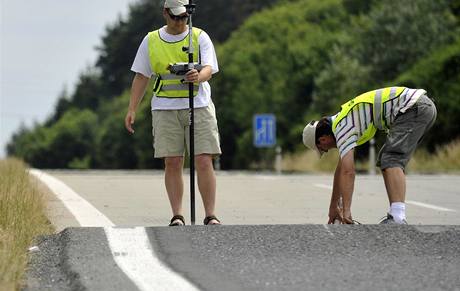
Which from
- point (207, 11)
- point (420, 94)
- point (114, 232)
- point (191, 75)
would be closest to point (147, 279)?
point (114, 232)

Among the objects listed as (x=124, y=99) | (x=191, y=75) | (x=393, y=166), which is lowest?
(x=124, y=99)

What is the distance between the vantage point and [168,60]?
10867mm

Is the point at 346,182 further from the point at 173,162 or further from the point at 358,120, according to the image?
the point at 173,162

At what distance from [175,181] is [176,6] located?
152cm

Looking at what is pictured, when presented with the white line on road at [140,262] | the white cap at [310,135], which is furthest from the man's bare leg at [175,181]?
the white line on road at [140,262]

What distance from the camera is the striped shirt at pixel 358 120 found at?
34.1ft

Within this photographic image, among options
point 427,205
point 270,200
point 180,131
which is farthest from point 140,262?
point 270,200

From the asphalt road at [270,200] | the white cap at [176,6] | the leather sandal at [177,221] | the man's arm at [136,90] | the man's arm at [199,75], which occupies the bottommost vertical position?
the asphalt road at [270,200]

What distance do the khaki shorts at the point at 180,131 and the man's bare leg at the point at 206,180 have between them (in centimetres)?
7

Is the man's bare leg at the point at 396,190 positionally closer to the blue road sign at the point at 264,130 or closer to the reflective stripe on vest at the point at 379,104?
the reflective stripe on vest at the point at 379,104

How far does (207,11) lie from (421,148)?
75849 mm

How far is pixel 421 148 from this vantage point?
41094mm

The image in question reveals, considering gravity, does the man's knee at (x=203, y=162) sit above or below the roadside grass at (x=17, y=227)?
above

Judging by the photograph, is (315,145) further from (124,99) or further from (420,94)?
(124,99)
